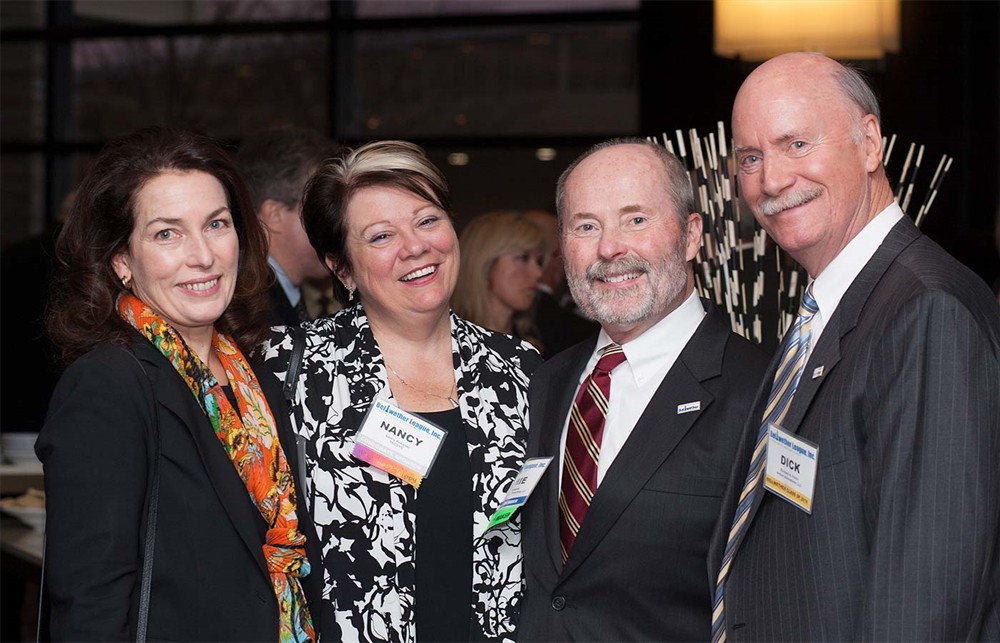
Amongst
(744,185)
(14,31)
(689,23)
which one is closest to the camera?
(744,185)

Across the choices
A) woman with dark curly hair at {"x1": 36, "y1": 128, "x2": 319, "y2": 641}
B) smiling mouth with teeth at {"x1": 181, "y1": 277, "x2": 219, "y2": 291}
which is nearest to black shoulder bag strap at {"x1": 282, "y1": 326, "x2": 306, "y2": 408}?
woman with dark curly hair at {"x1": 36, "y1": 128, "x2": 319, "y2": 641}

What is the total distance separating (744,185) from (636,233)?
14.7 inches

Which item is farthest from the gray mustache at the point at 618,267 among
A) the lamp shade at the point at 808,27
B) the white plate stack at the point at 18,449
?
the white plate stack at the point at 18,449

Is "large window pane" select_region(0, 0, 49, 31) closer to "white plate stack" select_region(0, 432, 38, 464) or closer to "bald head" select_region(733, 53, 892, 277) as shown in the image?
"white plate stack" select_region(0, 432, 38, 464)

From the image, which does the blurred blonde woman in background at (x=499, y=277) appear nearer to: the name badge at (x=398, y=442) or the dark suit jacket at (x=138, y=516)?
the name badge at (x=398, y=442)

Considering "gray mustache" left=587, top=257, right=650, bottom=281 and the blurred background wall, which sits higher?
the blurred background wall

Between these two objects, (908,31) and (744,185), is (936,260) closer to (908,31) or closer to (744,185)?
(744,185)

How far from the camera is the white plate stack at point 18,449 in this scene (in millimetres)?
4809

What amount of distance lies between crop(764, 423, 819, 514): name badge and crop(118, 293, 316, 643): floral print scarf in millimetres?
930

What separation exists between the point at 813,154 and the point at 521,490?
0.92 meters

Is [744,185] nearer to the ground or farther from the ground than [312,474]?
farther from the ground

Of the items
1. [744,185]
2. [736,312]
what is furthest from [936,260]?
[736,312]

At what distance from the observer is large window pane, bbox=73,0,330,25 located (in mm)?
6730

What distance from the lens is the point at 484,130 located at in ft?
21.6
